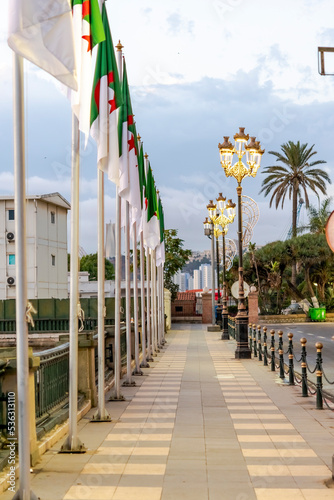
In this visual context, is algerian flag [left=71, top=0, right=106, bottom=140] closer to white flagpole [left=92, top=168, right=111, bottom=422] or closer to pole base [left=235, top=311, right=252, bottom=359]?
white flagpole [left=92, top=168, right=111, bottom=422]

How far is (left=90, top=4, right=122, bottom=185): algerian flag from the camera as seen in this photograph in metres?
12.2

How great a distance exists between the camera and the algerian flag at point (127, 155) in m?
16.5

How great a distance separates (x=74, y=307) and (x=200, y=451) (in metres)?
2.70

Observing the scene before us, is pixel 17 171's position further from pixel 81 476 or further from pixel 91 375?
pixel 91 375

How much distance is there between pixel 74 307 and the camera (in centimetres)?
1084

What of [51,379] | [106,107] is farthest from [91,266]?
[51,379]

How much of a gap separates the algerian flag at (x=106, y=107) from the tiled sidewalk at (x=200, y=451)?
4488 mm

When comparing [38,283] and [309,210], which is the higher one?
[309,210]

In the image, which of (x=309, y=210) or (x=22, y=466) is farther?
(x=309, y=210)

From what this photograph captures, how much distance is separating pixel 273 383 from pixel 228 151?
13.1m

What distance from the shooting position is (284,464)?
961 centimetres

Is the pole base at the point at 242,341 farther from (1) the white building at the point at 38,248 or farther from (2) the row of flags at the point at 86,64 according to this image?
(1) the white building at the point at 38,248

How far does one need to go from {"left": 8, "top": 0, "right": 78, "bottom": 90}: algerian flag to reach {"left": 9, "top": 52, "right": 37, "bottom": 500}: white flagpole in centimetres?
22

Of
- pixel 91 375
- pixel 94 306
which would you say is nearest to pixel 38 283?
pixel 94 306
